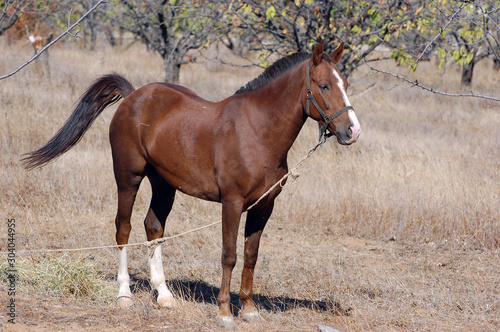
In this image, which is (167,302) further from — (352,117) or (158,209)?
(352,117)

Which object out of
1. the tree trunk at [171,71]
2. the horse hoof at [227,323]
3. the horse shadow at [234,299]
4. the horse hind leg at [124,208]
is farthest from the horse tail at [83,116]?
the tree trunk at [171,71]

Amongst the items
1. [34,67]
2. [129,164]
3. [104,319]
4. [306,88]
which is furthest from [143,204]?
[34,67]

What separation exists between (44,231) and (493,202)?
5603 mm

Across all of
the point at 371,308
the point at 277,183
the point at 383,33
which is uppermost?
the point at 383,33

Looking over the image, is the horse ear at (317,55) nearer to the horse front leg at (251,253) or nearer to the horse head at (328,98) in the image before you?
the horse head at (328,98)

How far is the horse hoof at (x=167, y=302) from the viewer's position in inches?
195

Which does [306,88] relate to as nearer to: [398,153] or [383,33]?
[383,33]

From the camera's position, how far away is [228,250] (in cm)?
447

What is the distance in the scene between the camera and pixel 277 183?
14.1 feet

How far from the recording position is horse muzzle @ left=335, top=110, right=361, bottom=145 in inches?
151

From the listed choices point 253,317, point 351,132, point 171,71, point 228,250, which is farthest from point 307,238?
point 171,71

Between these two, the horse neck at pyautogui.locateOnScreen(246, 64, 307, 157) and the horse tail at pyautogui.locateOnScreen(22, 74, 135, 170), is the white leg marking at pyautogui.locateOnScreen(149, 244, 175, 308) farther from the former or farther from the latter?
the horse neck at pyautogui.locateOnScreen(246, 64, 307, 157)

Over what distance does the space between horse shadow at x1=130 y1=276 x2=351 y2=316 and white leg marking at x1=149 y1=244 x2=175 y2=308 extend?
114 mm

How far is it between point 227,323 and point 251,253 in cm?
62
